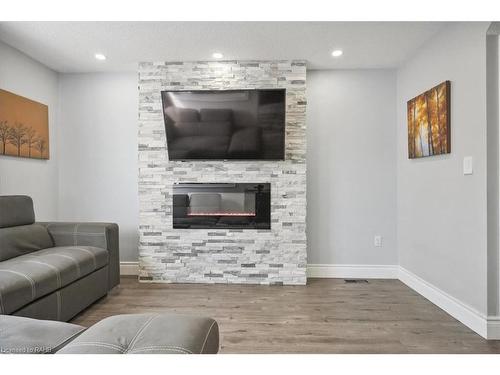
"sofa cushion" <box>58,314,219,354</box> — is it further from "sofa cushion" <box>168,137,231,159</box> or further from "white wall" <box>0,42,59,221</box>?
"white wall" <box>0,42,59,221</box>

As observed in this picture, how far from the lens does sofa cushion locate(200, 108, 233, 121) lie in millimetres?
3244

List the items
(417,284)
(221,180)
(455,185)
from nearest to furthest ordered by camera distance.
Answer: (455,185) < (417,284) < (221,180)

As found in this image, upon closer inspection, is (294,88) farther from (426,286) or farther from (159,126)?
(426,286)

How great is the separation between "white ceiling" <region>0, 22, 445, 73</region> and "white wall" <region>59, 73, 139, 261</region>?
0.98 ft

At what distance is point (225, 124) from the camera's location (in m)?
3.27

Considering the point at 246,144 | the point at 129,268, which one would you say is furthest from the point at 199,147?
the point at 129,268

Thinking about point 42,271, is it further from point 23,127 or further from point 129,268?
point 23,127

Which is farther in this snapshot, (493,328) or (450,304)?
(450,304)

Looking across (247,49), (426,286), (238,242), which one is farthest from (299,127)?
(426,286)

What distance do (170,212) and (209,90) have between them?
4.51ft

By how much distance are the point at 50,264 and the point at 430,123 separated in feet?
10.7

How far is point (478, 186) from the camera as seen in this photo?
2150 millimetres

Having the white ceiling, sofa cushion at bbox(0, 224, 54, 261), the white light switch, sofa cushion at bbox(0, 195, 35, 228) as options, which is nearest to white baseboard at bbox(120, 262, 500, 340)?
the white light switch

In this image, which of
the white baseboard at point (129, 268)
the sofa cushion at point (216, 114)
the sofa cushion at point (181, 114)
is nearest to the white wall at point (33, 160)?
the white baseboard at point (129, 268)
